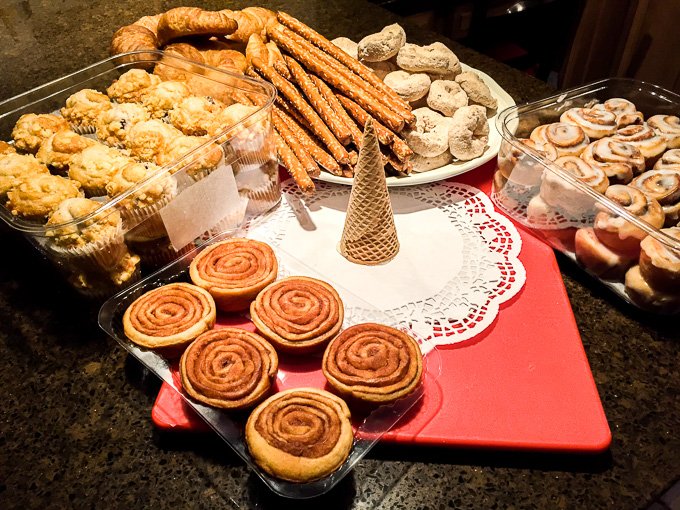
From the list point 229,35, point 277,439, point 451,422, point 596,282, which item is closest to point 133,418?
point 277,439

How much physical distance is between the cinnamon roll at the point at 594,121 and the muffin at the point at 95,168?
3.64 ft

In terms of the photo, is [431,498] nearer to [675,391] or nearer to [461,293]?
[461,293]

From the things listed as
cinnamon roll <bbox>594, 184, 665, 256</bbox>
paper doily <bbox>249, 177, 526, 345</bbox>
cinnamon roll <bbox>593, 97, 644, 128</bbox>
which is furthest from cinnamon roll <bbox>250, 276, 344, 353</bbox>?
cinnamon roll <bbox>593, 97, 644, 128</bbox>

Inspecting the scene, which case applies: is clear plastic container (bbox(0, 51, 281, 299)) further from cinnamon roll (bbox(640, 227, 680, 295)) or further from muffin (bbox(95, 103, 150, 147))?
cinnamon roll (bbox(640, 227, 680, 295))

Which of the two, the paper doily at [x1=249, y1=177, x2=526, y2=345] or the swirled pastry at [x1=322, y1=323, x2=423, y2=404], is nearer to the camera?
→ the swirled pastry at [x1=322, y1=323, x2=423, y2=404]

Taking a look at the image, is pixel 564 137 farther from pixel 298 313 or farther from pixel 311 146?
pixel 298 313

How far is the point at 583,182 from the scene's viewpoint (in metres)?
1.14

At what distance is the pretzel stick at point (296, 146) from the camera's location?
1.32m

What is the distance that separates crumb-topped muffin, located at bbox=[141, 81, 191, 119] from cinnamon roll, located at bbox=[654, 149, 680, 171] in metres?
1.19

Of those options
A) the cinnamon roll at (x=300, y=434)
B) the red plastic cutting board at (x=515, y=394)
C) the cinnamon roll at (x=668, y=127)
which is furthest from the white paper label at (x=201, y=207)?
the cinnamon roll at (x=668, y=127)

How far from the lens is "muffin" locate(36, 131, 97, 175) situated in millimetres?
1232

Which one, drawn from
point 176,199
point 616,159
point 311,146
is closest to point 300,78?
point 311,146

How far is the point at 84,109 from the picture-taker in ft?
4.42

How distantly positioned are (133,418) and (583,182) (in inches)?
40.0
